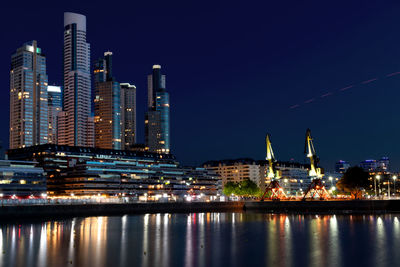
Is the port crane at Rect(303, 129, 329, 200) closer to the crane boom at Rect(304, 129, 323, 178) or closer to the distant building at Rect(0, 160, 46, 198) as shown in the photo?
the crane boom at Rect(304, 129, 323, 178)

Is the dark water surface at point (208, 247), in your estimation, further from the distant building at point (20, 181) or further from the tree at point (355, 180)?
the distant building at point (20, 181)

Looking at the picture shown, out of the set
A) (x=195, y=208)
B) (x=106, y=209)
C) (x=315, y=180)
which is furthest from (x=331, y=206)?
(x=106, y=209)

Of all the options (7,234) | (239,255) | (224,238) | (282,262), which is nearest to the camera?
(282,262)

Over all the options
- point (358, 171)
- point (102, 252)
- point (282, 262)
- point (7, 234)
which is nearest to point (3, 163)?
point (7, 234)

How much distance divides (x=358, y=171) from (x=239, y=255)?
11210 cm

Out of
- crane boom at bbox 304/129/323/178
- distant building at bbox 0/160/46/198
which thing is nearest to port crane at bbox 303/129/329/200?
crane boom at bbox 304/129/323/178

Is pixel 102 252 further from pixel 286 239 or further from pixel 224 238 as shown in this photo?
pixel 286 239

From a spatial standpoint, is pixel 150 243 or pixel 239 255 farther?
pixel 150 243

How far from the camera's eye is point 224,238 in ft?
224

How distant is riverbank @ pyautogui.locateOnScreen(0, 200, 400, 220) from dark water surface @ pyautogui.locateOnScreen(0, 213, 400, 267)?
3769 centimetres

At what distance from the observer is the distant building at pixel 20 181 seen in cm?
16150

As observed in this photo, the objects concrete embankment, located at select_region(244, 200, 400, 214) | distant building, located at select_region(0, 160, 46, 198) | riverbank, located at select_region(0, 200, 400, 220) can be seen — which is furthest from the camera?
distant building, located at select_region(0, 160, 46, 198)

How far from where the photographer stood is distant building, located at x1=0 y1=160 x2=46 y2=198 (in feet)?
530

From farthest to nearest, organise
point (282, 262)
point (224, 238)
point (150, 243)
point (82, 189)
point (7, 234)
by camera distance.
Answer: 1. point (82, 189)
2. point (7, 234)
3. point (224, 238)
4. point (150, 243)
5. point (282, 262)
